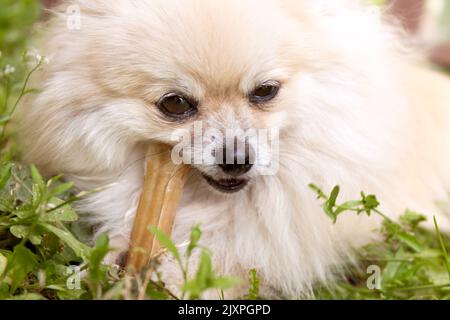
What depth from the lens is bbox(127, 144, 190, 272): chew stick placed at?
6.25ft

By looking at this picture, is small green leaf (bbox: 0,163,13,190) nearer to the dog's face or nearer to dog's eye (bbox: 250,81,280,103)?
the dog's face

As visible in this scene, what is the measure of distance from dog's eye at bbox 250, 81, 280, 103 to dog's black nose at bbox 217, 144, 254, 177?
0.61 feet

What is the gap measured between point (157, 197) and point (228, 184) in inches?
9.8

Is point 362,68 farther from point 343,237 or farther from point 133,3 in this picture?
point 133,3

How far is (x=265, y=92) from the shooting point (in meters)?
1.96

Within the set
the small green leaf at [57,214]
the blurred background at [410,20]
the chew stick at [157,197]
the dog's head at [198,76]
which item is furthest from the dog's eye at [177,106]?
the blurred background at [410,20]

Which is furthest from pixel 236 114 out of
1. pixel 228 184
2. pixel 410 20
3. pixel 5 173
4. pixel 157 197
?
pixel 410 20

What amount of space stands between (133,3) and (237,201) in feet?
2.52

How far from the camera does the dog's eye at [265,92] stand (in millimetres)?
1942

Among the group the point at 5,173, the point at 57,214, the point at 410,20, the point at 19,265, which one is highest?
the point at 410,20

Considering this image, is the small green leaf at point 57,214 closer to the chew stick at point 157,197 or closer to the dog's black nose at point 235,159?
the chew stick at point 157,197

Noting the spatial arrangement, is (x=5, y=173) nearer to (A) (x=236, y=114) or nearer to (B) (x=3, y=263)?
(B) (x=3, y=263)

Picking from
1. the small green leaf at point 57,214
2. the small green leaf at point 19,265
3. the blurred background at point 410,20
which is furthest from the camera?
the blurred background at point 410,20

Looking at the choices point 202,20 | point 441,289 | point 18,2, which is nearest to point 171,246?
point 202,20
